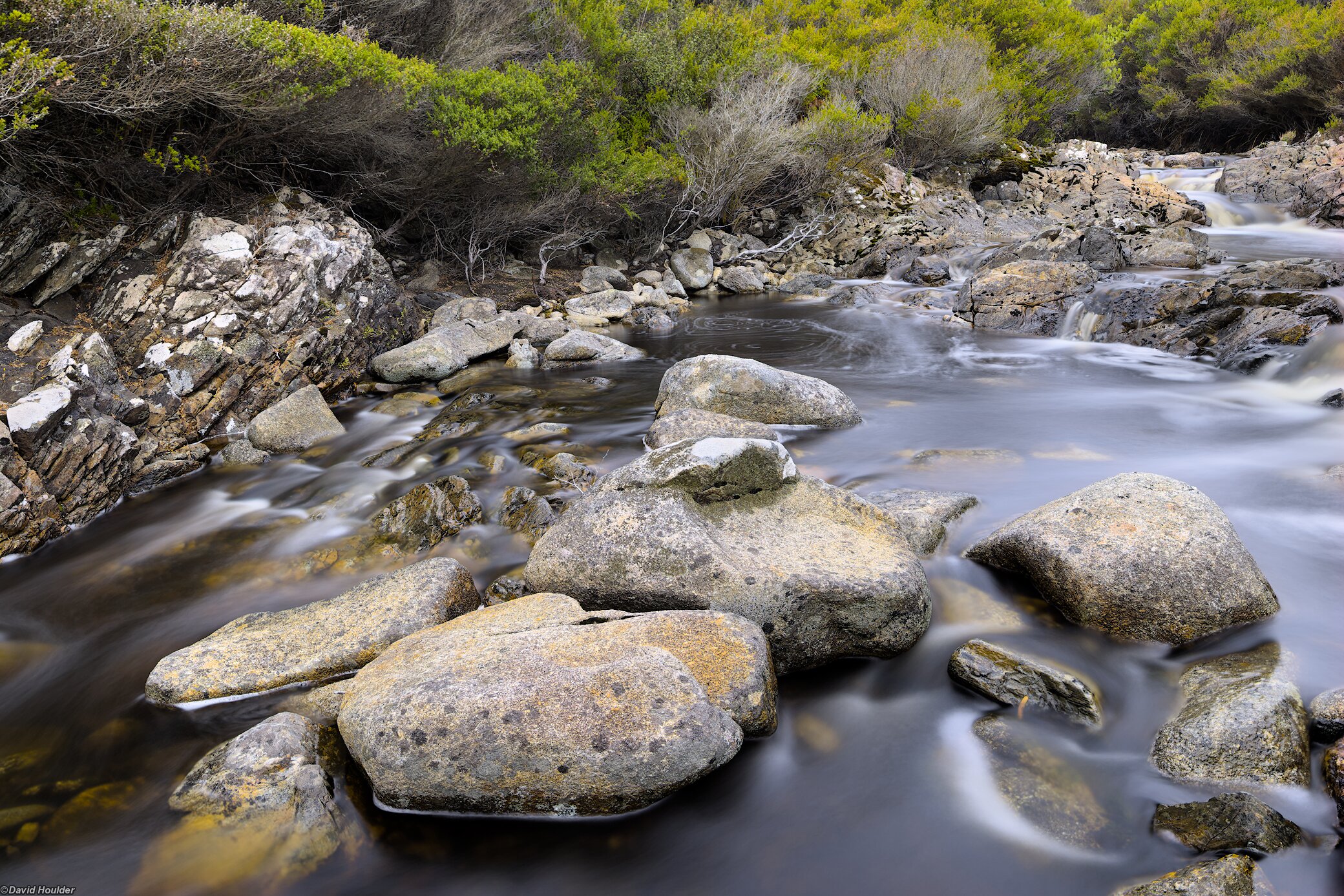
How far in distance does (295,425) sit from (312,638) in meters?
4.24

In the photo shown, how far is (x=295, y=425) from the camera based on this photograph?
7.47m

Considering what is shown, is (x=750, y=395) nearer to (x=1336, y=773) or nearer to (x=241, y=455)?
(x=1336, y=773)

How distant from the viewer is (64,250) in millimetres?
7559

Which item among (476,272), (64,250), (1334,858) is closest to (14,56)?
(64,250)

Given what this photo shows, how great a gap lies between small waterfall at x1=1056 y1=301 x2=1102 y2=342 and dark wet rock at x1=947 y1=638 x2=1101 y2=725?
843 centimetres

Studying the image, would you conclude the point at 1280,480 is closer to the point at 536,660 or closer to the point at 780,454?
the point at 780,454

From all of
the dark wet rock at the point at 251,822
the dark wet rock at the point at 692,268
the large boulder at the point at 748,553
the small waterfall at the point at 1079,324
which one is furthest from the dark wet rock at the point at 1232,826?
the dark wet rock at the point at 692,268

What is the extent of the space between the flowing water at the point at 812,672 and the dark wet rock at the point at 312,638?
155 mm

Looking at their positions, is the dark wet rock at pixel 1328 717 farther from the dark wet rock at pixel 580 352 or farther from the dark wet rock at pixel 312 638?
the dark wet rock at pixel 580 352

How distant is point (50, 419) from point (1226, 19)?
38.8 metres

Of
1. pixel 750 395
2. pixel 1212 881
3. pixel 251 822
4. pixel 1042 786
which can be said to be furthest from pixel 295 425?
pixel 1212 881

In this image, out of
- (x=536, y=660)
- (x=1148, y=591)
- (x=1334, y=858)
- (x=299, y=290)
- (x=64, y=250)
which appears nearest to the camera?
(x=1334, y=858)

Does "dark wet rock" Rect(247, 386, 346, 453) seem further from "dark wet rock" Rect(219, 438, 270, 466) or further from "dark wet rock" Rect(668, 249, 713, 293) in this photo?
"dark wet rock" Rect(668, 249, 713, 293)

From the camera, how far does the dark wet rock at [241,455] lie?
23.2 feet
